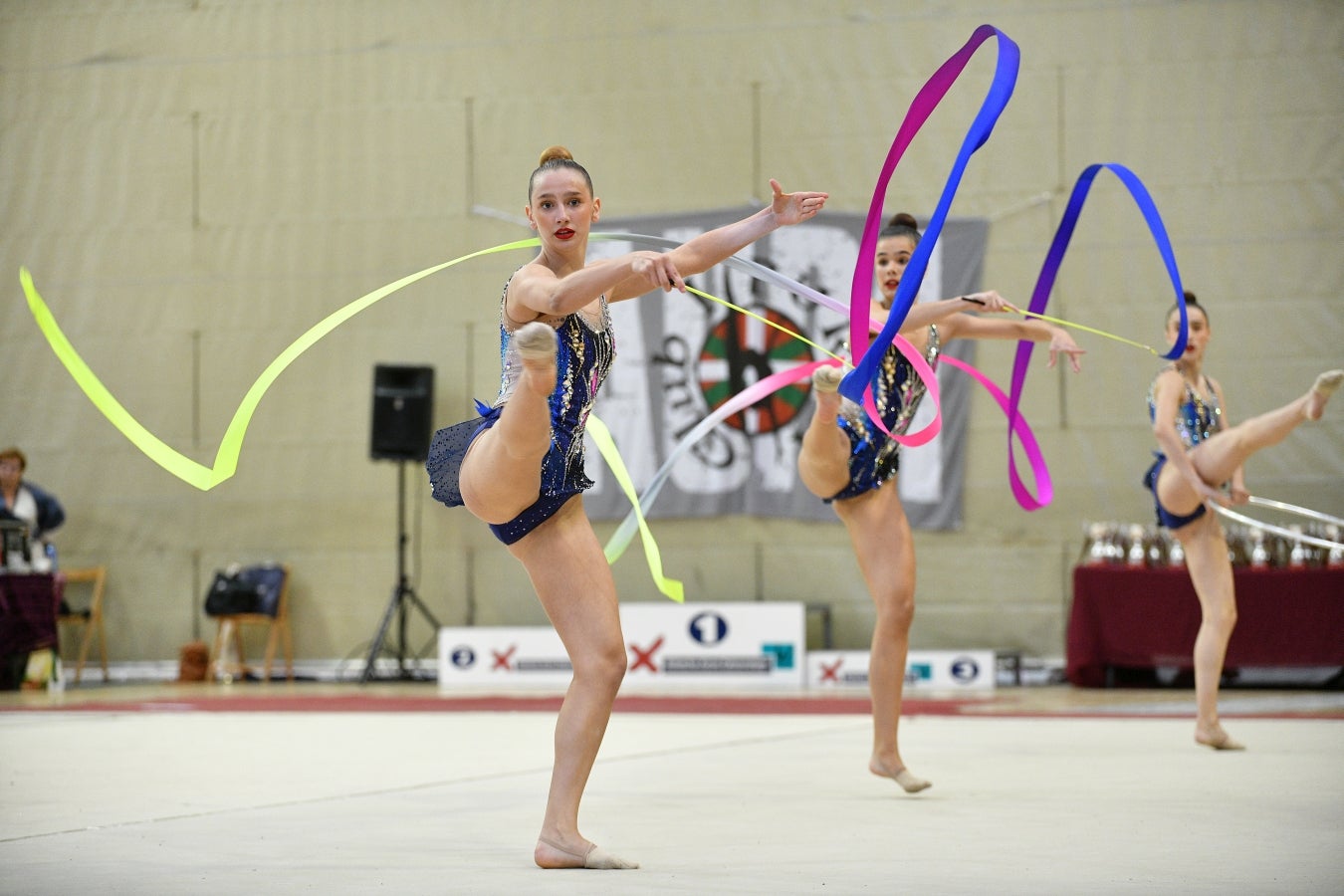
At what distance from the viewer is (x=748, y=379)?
32.8 ft

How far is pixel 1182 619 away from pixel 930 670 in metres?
1.59

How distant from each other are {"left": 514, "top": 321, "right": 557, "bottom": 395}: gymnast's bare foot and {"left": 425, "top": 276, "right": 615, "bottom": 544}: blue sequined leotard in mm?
275

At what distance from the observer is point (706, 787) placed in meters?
4.32

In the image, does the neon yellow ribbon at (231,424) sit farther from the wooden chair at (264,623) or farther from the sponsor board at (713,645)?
the wooden chair at (264,623)

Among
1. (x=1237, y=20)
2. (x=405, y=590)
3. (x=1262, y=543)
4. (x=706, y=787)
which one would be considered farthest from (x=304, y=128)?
(x=706, y=787)

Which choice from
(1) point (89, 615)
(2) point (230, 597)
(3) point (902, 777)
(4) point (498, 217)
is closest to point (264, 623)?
(2) point (230, 597)

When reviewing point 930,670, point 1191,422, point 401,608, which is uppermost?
point 1191,422

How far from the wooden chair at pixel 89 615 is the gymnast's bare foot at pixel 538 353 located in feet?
29.1

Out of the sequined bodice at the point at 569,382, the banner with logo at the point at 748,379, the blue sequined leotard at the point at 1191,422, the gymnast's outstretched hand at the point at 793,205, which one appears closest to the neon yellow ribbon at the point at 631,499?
the sequined bodice at the point at 569,382

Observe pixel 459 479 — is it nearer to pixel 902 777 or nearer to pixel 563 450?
pixel 563 450

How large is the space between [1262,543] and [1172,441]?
3532 millimetres

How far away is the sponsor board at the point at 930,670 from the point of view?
366 inches

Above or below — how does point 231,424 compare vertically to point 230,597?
above

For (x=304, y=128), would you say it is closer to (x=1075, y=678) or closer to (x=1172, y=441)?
(x=1075, y=678)
